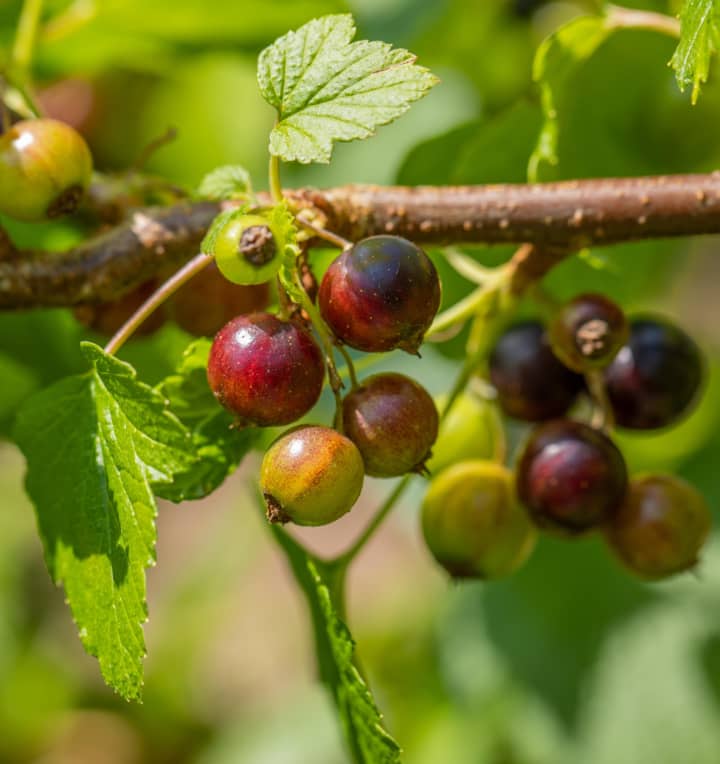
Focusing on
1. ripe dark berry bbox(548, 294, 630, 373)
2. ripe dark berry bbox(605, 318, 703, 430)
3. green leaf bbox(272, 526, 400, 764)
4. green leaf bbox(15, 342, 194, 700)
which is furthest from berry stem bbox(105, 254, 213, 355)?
ripe dark berry bbox(605, 318, 703, 430)

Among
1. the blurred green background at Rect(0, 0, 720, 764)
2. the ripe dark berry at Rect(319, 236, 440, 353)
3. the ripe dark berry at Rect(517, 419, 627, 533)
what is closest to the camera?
the ripe dark berry at Rect(319, 236, 440, 353)

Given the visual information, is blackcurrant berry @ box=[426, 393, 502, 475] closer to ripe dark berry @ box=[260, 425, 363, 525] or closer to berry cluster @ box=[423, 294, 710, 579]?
berry cluster @ box=[423, 294, 710, 579]

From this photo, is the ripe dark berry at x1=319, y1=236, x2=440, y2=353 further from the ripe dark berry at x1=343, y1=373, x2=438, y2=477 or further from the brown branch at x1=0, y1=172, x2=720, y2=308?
the brown branch at x1=0, y1=172, x2=720, y2=308

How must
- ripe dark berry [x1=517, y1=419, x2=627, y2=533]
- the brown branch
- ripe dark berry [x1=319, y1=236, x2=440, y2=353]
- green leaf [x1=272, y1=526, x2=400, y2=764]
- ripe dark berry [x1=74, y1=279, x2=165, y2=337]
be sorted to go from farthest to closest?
ripe dark berry [x1=74, y1=279, x2=165, y2=337], ripe dark berry [x1=517, y1=419, x2=627, y2=533], the brown branch, green leaf [x1=272, y1=526, x2=400, y2=764], ripe dark berry [x1=319, y1=236, x2=440, y2=353]

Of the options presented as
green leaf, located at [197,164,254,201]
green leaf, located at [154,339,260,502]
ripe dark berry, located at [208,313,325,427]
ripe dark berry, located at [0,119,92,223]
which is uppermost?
ripe dark berry, located at [0,119,92,223]

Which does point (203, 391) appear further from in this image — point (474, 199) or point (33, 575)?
point (33, 575)

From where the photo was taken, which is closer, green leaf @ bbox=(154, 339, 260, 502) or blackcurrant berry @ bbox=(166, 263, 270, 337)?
green leaf @ bbox=(154, 339, 260, 502)

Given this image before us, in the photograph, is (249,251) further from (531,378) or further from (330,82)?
(531,378)

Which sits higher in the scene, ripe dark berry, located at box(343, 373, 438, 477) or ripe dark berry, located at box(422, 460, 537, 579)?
ripe dark berry, located at box(343, 373, 438, 477)

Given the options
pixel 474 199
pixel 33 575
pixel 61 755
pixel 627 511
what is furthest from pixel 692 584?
pixel 33 575
